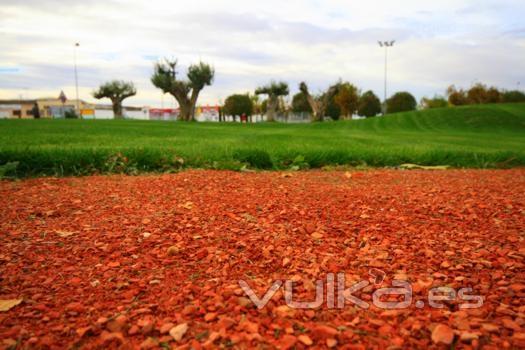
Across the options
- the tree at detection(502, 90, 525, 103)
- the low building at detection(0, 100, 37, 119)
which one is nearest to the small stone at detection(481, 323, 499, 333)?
the tree at detection(502, 90, 525, 103)

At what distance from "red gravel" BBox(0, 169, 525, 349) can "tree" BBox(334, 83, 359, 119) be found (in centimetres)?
5319

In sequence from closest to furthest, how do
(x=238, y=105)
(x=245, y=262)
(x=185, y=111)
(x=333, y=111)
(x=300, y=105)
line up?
(x=245, y=262) < (x=185, y=111) < (x=238, y=105) < (x=333, y=111) < (x=300, y=105)

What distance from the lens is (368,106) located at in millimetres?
62688

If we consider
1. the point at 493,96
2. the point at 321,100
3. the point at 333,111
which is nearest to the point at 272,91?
the point at 321,100

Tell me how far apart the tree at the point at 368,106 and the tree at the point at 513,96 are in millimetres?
19892

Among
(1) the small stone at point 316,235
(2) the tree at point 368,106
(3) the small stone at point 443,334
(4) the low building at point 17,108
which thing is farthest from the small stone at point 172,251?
(4) the low building at point 17,108

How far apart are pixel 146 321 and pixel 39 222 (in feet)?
4.58

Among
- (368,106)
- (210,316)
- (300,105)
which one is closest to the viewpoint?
(210,316)

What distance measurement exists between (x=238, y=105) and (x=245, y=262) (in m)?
60.1

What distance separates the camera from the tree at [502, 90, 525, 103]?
4494cm

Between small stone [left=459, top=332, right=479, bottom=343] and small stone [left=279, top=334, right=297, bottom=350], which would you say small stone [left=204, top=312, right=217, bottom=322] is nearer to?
small stone [left=279, top=334, right=297, bottom=350]

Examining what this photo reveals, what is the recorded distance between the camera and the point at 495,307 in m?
1.32

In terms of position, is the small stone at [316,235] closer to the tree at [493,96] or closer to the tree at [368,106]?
the tree at [493,96]

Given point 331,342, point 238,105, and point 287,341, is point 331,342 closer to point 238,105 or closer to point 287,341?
point 287,341
